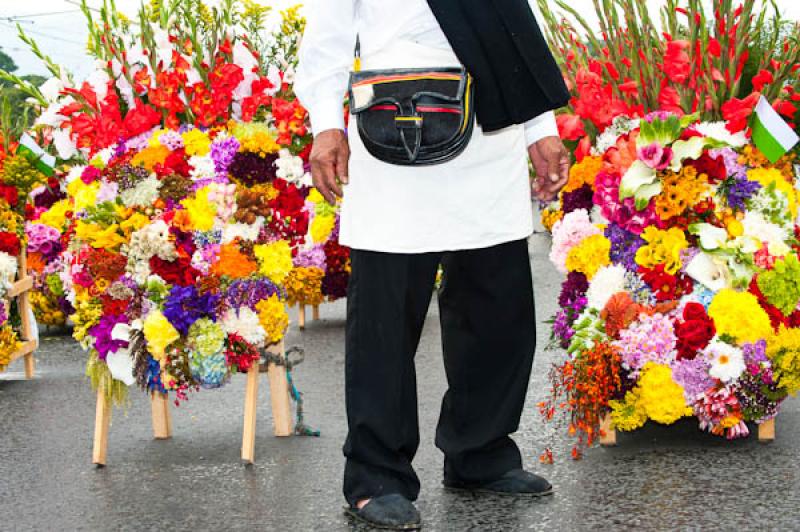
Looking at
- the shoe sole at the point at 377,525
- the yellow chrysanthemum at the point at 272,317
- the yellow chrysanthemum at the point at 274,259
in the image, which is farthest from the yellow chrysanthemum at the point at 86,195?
the shoe sole at the point at 377,525

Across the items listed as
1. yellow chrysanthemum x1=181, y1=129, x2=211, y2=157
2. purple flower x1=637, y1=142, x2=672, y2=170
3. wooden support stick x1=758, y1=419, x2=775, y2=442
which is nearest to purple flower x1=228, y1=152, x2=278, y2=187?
yellow chrysanthemum x1=181, y1=129, x2=211, y2=157

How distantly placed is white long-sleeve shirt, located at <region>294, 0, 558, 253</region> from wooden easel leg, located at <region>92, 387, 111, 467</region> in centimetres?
164

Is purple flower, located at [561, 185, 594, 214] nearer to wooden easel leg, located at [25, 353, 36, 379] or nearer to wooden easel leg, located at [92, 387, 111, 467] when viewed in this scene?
wooden easel leg, located at [92, 387, 111, 467]

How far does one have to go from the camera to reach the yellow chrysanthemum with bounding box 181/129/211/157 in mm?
5504

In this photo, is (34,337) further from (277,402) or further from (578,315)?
(578,315)

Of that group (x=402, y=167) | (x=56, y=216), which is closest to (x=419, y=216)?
(x=402, y=167)

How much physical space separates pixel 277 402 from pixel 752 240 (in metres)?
2.09

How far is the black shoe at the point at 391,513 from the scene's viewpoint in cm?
420

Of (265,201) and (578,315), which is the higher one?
(265,201)

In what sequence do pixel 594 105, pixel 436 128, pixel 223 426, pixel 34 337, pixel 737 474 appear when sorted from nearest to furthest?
1. pixel 436 128
2. pixel 737 474
3. pixel 594 105
4. pixel 223 426
5. pixel 34 337

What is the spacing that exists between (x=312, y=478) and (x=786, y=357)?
183 centimetres

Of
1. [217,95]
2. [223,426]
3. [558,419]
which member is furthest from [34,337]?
[558,419]

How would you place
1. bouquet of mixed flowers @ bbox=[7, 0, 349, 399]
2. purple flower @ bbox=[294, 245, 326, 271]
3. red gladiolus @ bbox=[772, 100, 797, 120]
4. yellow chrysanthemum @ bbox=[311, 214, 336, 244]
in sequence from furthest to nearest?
1. purple flower @ bbox=[294, 245, 326, 271]
2. yellow chrysanthemum @ bbox=[311, 214, 336, 244]
3. red gladiolus @ bbox=[772, 100, 797, 120]
4. bouquet of mixed flowers @ bbox=[7, 0, 349, 399]

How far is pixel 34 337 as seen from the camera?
8.23m
